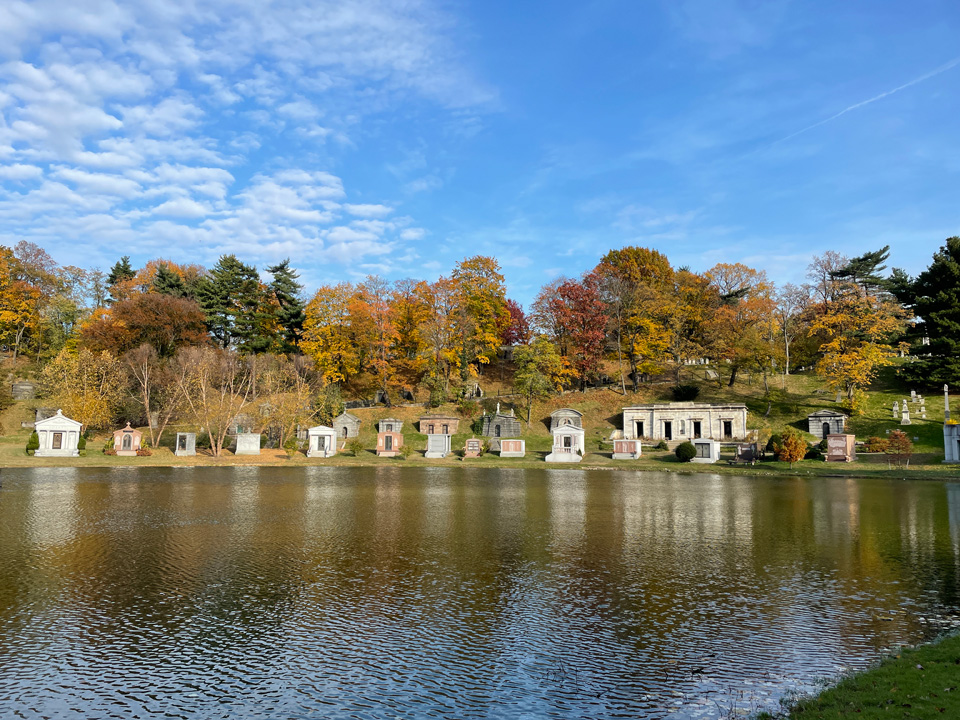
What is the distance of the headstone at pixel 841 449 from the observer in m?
49.7

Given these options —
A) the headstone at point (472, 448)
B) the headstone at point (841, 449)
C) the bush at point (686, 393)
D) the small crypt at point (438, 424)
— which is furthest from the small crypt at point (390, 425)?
the headstone at point (841, 449)

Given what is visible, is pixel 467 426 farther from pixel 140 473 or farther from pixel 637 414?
pixel 140 473

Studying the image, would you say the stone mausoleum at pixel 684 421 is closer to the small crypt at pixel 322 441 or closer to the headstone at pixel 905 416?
the headstone at pixel 905 416

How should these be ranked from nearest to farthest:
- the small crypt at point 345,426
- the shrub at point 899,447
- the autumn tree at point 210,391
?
the shrub at point 899,447
the autumn tree at point 210,391
the small crypt at point 345,426

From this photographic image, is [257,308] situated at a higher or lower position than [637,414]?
higher

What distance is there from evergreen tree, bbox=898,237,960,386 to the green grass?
62.7 metres

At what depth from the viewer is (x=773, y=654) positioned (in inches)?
430

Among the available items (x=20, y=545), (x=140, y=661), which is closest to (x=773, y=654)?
(x=140, y=661)

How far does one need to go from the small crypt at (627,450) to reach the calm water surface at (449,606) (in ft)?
95.3

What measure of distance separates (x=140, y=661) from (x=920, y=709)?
38.3 feet

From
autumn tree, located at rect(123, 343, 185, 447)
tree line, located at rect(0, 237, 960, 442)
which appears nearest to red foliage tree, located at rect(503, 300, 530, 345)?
tree line, located at rect(0, 237, 960, 442)

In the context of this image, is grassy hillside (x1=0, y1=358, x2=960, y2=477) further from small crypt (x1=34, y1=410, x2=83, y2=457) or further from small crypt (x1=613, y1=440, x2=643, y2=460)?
small crypt (x1=34, y1=410, x2=83, y2=457)

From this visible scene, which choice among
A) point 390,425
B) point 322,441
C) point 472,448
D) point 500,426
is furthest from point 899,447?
point 322,441

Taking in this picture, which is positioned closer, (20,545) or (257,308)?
(20,545)
